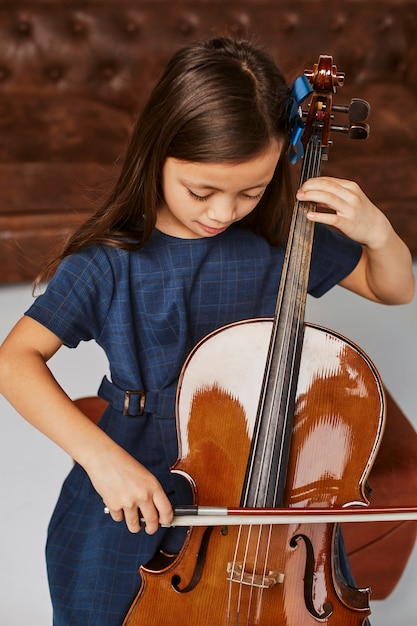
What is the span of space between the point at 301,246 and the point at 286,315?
0.10 m

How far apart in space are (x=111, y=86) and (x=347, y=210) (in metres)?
1.73

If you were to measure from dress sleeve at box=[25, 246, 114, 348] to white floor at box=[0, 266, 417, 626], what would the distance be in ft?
1.97

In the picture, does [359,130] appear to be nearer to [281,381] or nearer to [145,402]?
[281,381]

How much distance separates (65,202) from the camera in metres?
2.28

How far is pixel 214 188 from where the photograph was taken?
0.99 meters

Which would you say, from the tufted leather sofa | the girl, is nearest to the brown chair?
the girl

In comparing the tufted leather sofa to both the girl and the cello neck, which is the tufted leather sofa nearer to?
the girl

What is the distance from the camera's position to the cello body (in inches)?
36.5

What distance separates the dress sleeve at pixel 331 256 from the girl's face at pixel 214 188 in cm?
22

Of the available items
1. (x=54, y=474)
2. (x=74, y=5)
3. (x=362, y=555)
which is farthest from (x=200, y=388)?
(x=74, y=5)

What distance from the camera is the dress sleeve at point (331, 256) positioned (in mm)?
1237

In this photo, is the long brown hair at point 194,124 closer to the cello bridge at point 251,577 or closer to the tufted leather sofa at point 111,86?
the cello bridge at point 251,577

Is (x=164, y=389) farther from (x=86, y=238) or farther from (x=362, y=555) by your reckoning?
(x=362, y=555)

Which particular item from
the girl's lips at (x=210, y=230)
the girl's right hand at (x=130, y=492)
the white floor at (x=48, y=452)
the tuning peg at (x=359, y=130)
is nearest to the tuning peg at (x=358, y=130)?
the tuning peg at (x=359, y=130)
